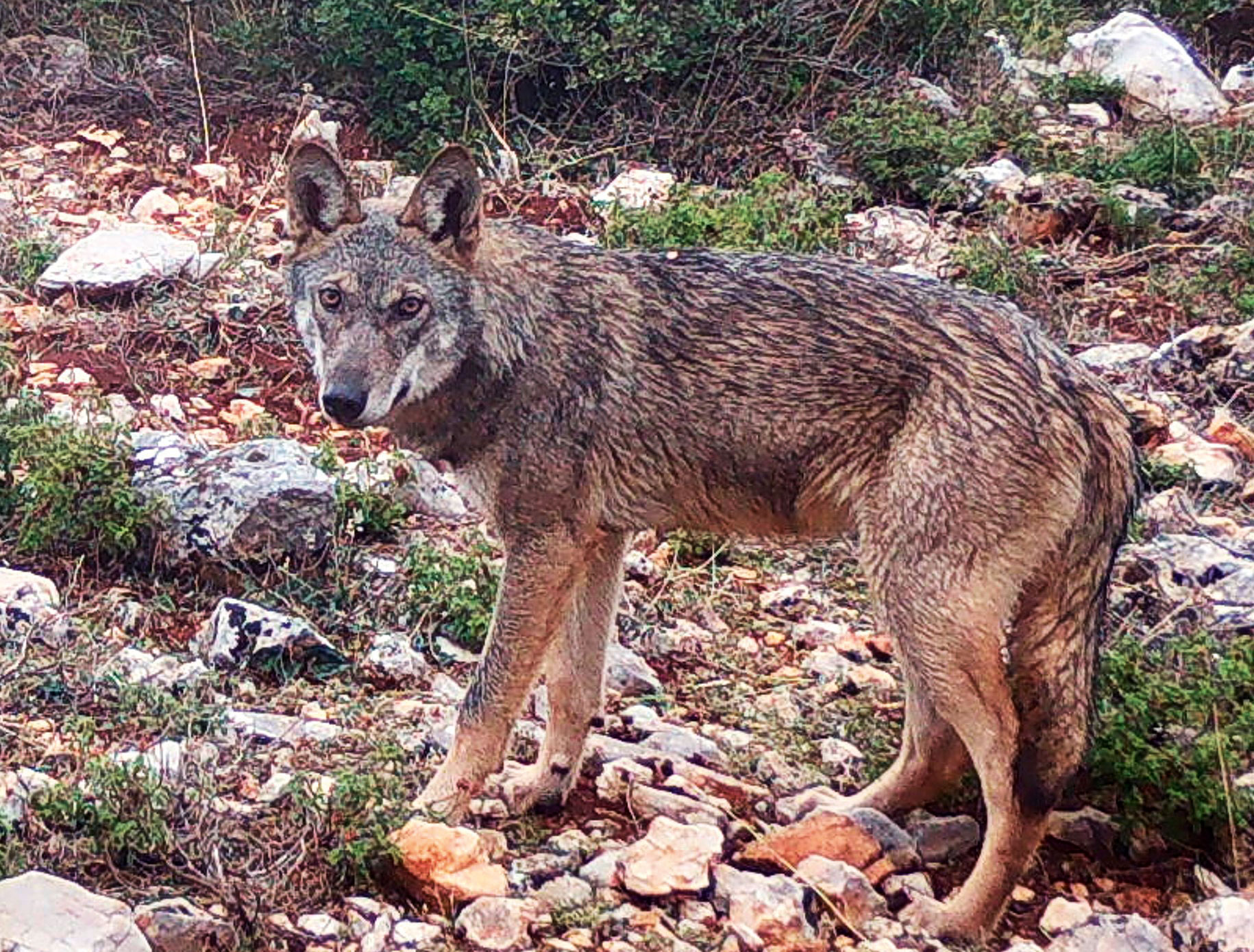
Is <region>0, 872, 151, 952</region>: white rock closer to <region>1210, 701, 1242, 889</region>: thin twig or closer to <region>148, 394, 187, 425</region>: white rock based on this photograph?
<region>1210, 701, 1242, 889</region>: thin twig

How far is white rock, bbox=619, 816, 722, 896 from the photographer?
16.1 ft

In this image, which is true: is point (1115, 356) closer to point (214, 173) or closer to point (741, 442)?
point (741, 442)

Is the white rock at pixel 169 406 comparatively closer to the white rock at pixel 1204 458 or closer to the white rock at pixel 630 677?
the white rock at pixel 630 677

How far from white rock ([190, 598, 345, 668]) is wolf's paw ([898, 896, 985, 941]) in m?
2.11

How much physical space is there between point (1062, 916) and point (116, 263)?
539cm

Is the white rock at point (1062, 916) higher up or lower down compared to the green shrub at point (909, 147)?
lower down

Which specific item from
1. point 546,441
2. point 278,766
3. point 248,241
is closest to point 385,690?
point 278,766

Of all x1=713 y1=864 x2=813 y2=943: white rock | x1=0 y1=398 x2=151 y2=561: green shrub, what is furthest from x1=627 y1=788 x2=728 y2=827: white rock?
x1=0 y1=398 x2=151 y2=561: green shrub

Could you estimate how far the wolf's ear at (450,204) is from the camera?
17.6ft

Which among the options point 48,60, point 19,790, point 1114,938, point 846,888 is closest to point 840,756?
point 846,888

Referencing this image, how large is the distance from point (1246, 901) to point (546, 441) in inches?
88.7

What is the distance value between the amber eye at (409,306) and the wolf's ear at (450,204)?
0.69ft

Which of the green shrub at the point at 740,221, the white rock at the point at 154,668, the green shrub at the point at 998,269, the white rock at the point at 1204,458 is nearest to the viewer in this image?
the white rock at the point at 154,668

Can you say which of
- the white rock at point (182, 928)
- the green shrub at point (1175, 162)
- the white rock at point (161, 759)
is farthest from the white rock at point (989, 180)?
the white rock at point (182, 928)
